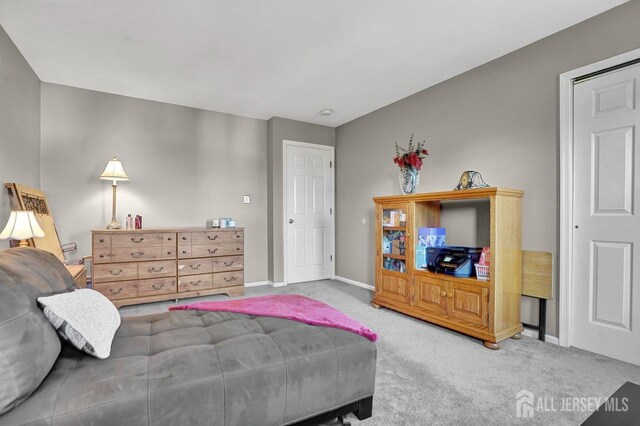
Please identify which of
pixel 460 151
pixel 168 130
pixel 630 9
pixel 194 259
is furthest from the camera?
pixel 168 130

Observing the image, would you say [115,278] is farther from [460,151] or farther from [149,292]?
[460,151]

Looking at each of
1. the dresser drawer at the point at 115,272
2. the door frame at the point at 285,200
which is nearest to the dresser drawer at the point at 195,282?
the dresser drawer at the point at 115,272

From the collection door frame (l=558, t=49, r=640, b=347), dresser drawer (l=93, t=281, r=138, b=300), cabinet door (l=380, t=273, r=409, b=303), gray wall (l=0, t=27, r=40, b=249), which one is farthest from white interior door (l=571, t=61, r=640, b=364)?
gray wall (l=0, t=27, r=40, b=249)

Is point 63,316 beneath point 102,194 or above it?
beneath

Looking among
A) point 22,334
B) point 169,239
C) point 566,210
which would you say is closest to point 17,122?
point 169,239

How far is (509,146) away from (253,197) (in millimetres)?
3463

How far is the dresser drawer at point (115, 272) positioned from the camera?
11.2 ft

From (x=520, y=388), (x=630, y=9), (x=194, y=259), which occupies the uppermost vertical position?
(x=630, y=9)

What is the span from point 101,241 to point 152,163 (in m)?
1.24

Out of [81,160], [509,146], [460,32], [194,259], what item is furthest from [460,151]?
[81,160]

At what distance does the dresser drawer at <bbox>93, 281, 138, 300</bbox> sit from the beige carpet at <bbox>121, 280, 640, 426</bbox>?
9.20 ft

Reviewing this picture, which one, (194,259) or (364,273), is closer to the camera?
(194,259)

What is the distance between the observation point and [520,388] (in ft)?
6.36

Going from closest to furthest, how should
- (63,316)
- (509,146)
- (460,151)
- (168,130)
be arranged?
(63,316) < (509,146) < (460,151) < (168,130)
